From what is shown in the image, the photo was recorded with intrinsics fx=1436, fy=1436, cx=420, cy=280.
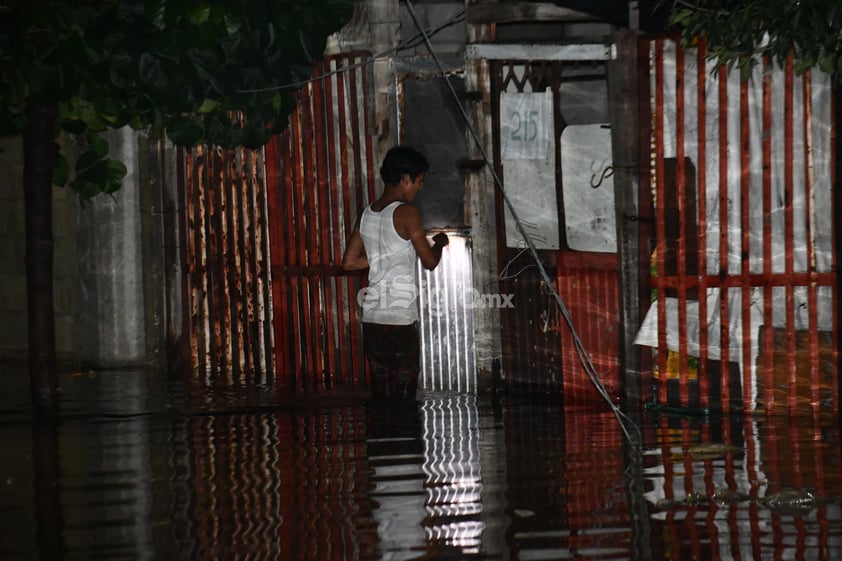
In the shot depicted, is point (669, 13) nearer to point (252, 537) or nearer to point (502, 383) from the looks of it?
point (502, 383)

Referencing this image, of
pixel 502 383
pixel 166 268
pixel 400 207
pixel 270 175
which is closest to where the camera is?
pixel 400 207

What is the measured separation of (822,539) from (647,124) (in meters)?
3.86

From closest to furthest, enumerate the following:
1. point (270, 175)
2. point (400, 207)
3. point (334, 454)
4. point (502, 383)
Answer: point (334, 454), point (400, 207), point (502, 383), point (270, 175)

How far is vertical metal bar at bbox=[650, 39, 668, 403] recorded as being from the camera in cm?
848

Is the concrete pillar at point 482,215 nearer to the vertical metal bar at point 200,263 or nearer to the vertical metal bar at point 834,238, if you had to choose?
the vertical metal bar at point 834,238

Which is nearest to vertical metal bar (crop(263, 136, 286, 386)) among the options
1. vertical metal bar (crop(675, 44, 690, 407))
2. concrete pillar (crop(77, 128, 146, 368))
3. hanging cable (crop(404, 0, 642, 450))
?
concrete pillar (crop(77, 128, 146, 368))

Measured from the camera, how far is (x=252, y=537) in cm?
554

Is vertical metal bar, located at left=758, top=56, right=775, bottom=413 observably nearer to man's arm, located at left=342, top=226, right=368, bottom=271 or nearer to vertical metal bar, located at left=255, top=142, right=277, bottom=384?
man's arm, located at left=342, top=226, right=368, bottom=271

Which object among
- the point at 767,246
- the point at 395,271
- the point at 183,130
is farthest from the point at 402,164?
the point at 767,246

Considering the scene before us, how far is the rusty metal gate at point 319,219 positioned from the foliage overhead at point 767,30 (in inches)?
110

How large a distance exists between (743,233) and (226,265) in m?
4.70

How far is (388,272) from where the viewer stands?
8.03 metres

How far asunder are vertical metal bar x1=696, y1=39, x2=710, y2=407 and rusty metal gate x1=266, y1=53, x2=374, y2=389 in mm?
2598

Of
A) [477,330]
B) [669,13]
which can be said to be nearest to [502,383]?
[477,330]
